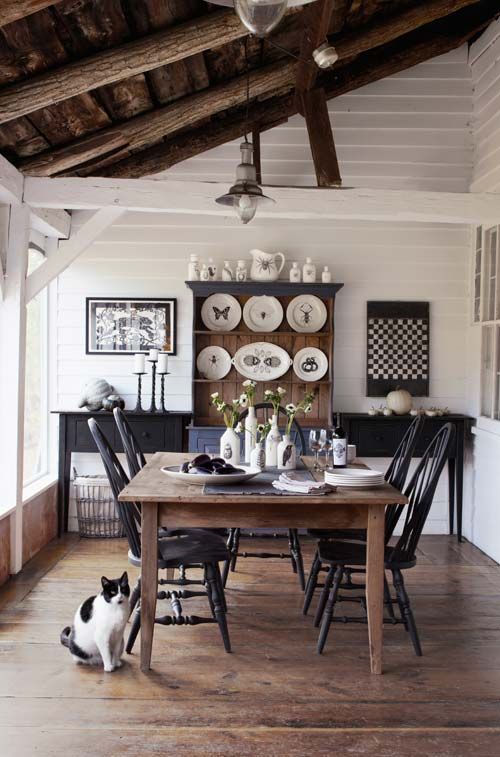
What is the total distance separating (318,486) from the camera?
3.44 metres

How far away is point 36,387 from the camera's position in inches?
240

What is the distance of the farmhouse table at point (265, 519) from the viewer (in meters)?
3.33

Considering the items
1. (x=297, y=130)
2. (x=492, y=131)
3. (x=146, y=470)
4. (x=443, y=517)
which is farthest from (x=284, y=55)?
(x=443, y=517)

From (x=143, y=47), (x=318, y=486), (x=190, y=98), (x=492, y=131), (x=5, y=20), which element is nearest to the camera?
(x=5, y=20)

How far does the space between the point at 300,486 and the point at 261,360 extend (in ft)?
9.17

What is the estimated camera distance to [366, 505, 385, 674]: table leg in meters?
3.37

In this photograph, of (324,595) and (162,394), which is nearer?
(324,595)

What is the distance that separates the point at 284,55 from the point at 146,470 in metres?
2.79

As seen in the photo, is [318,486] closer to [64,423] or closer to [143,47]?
[143,47]

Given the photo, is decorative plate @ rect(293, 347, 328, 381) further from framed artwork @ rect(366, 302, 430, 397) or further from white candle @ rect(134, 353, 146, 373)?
white candle @ rect(134, 353, 146, 373)

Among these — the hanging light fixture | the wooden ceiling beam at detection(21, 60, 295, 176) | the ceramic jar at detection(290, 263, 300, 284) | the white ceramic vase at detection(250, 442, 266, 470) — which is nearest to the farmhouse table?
the white ceramic vase at detection(250, 442, 266, 470)

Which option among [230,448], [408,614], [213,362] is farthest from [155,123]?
[408,614]

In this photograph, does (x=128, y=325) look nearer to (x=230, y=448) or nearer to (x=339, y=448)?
(x=230, y=448)

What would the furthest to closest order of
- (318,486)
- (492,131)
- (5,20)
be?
1. (492,131)
2. (318,486)
3. (5,20)
